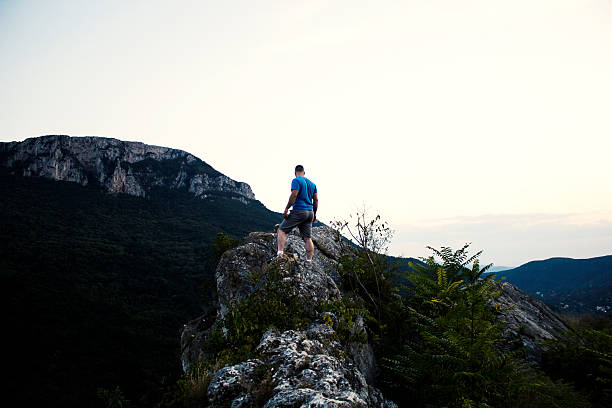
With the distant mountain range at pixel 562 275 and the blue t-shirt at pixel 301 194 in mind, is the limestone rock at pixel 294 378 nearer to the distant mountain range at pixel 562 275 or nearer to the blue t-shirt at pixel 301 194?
the blue t-shirt at pixel 301 194

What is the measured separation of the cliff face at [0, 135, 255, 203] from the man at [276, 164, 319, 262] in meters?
170

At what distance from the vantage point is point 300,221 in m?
7.54

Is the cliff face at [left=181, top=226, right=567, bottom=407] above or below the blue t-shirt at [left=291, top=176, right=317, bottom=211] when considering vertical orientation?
below

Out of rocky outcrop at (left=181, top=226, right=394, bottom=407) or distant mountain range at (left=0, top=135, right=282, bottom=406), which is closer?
rocky outcrop at (left=181, top=226, right=394, bottom=407)

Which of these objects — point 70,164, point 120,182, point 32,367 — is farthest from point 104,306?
point 70,164

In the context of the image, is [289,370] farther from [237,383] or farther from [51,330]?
[51,330]

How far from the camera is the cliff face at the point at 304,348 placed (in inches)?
136

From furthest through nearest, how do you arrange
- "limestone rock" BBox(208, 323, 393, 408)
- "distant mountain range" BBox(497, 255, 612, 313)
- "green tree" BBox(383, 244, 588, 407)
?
"distant mountain range" BBox(497, 255, 612, 313), "green tree" BBox(383, 244, 588, 407), "limestone rock" BBox(208, 323, 393, 408)

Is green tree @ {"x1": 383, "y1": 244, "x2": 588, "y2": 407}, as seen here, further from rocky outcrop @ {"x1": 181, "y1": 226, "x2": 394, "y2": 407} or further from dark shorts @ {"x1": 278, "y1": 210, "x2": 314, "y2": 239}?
dark shorts @ {"x1": 278, "y1": 210, "x2": 314, "y2": 239}

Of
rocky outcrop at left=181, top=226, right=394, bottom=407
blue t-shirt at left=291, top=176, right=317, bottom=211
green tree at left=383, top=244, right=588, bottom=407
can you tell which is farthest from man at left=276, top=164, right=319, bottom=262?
green tree at left=383, top=244, right=588, bottom=407

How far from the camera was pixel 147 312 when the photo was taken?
7581 centimetres

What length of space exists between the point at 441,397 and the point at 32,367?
248ft

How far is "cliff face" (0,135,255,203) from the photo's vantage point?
15500 cm

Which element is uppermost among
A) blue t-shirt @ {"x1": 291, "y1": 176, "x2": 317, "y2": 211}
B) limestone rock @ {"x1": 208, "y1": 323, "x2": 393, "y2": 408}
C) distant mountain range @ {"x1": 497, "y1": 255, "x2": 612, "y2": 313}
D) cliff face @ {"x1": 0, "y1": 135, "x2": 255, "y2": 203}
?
cliff face @ {"x1": 0, "y1": 135, "x2": 255, "y2": 203}
